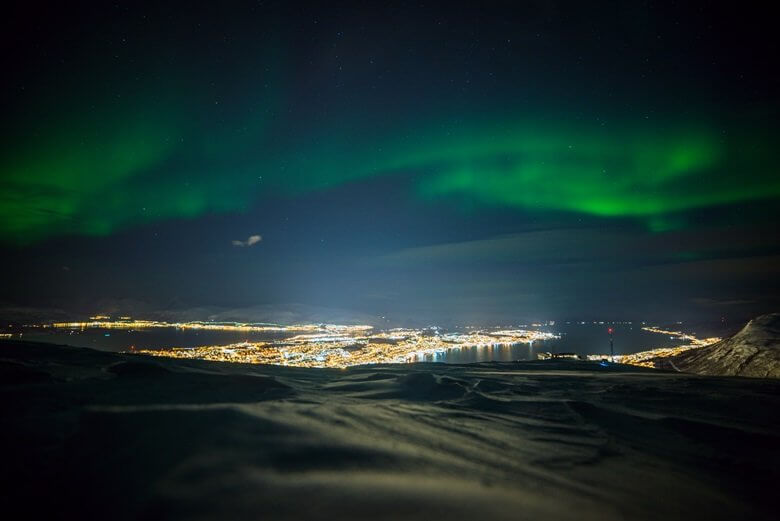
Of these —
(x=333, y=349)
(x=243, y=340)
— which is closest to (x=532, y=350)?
(x=333, y=349)

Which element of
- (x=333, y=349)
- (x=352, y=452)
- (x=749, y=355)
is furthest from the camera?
(x=333, y=349)

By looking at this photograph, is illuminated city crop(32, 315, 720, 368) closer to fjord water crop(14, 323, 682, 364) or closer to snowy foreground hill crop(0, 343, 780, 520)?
fjord water crop(14, 323, 682, 364)

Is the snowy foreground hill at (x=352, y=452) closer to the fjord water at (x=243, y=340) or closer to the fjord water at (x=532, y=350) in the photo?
the fjord water at (x=532, y=350)

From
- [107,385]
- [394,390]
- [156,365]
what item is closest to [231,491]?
[107,385]

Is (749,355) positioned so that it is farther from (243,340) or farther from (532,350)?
(243,340)

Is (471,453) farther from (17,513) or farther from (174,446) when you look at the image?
(17,513)
